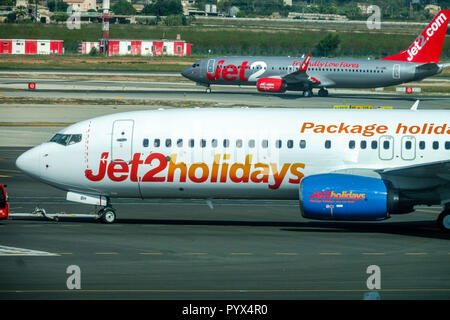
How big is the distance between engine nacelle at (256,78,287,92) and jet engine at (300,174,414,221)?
59.5 metres

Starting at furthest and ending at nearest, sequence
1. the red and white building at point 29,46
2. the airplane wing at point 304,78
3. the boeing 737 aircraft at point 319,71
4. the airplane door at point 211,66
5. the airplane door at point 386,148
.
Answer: the red and white building at point 29,46 → the airplane door at point 211,66 → the boeing 737 aircraft at point 319,71 → the airplane wing at point 304,78 → the airplane door at point 386,148

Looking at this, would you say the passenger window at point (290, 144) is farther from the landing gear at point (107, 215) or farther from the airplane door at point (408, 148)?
the landing gear at point (107, 215)

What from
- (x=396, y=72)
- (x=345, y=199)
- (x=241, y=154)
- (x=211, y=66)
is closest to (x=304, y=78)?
(x=211, y=66)

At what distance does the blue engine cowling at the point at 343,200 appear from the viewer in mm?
25516

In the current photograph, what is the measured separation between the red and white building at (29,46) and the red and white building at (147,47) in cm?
541

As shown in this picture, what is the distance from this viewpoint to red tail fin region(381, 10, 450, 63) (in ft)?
268

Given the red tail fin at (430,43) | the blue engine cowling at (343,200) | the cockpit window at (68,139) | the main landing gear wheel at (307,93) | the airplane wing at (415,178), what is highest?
the red tail fin at (430,43)

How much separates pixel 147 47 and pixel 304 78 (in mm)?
69850

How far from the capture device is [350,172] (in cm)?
2697

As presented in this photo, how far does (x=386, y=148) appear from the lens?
27141 mm

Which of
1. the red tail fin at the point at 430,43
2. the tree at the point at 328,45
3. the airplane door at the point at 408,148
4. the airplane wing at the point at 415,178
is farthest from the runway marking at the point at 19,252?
the tree at the point at 328,45

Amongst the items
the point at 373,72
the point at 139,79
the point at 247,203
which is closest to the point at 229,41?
the point at 139,79

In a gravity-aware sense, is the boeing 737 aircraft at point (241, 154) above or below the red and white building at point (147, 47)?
above
